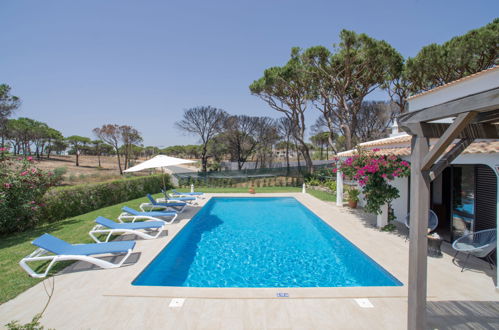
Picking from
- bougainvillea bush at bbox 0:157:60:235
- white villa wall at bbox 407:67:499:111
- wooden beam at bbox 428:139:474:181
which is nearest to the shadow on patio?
wooden beam at bbox 428:139:474:181

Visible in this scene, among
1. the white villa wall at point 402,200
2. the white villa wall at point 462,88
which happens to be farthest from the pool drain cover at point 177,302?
the white villa wall at point 462,88

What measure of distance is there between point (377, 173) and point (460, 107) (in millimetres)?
5054

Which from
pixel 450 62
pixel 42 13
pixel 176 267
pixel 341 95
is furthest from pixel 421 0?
pixel 42 13

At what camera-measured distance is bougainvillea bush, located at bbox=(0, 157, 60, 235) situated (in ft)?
21.3

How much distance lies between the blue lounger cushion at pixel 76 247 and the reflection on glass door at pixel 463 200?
792cm

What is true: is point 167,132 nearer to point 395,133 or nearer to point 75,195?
point 75,195

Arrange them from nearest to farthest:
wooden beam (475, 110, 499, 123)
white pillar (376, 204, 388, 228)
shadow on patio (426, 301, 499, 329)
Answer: wooden beam (475, 110, 499, 123), shadow on patio (426, 301, 499, 329), white pillar (376, 204, 388, 228)

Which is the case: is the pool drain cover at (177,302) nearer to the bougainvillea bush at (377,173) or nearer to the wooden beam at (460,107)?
the wooden beam at (460,107)

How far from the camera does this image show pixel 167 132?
28.6 metres

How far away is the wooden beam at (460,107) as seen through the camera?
1976mm

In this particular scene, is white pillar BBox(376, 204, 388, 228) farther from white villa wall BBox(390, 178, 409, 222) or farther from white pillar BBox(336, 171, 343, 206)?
white pillar BBox(336, 171, 343, 206)

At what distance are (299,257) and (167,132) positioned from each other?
26.0 meters

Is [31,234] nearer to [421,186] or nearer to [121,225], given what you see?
[121,225]

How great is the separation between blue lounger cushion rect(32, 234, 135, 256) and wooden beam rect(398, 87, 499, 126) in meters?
5.46
